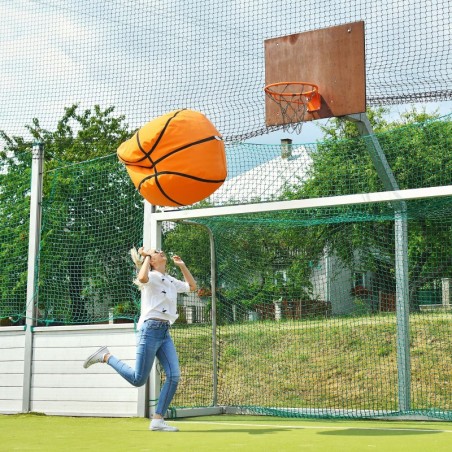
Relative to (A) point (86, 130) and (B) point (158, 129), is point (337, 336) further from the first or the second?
(A) point (86, 130)

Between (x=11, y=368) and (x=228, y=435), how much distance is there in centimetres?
380

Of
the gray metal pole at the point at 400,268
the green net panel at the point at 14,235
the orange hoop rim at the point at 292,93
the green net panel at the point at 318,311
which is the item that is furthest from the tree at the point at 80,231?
the gray metal pole at the point at 400,268

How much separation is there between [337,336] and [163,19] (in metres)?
5.40

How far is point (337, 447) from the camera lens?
5562 mm

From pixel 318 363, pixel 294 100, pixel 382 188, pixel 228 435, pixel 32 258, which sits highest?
pixel 294 100

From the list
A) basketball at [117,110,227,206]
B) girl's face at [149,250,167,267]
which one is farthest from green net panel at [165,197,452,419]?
basketball at [117,110,227,206]

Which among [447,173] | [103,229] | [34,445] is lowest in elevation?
[34,445]

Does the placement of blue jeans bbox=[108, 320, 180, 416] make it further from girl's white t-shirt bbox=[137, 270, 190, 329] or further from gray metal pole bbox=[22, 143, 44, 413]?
gray metal pole bbox=[22, 143, 44, 413]

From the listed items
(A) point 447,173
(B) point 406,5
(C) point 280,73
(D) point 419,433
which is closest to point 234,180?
(C) point 280,73

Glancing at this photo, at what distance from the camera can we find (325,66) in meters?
8.96

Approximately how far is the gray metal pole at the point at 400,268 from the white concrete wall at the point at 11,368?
429 centimetres

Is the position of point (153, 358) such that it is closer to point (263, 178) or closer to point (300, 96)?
point (263, 178)

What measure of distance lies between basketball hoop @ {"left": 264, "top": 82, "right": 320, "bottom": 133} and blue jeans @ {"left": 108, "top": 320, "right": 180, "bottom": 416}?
10.1 ft

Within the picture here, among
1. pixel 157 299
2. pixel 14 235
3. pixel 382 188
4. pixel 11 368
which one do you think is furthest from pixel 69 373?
pixel 382 188
